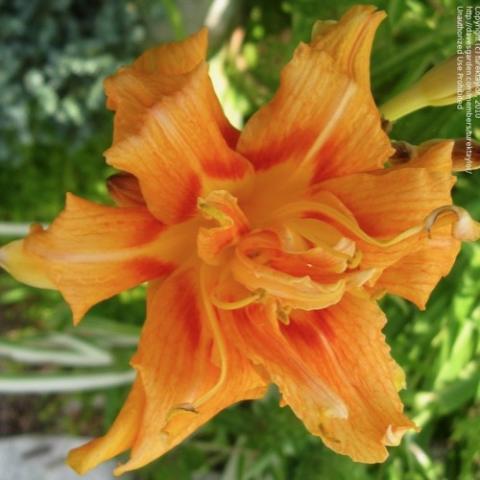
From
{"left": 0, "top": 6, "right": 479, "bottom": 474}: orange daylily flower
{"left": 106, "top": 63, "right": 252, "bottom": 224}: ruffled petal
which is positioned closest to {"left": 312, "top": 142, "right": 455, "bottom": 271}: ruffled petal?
{"left": 0, "top": 6, "right": 479, "bottom": 474}: orange daylily flower

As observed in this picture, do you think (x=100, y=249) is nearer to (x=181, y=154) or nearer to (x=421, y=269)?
(x=181, y=154)

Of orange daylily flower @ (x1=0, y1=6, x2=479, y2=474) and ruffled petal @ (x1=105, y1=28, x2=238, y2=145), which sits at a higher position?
ruffled petal @ (x1=105, y1=28, x2=238, y2=145)

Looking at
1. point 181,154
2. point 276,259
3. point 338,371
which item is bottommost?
point 338,371

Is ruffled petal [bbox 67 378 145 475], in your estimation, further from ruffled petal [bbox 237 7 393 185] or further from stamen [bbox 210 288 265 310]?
ruffled petal [bbox 237 7 393 185]

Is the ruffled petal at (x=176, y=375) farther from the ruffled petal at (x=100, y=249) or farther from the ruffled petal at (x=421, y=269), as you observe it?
the ruffled petal at (x=421, y=269)

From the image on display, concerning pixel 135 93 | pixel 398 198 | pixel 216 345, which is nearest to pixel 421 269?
pixel 398 198

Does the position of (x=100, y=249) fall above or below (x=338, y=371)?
above
